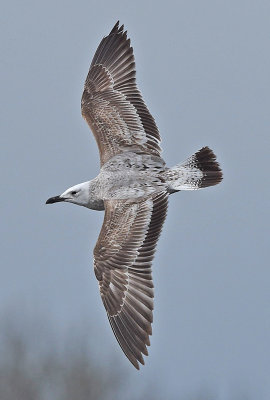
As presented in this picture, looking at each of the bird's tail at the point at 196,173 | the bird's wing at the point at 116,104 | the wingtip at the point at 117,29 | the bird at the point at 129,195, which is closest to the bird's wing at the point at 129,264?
the bird at the point at 129,195

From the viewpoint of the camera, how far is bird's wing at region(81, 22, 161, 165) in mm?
20625

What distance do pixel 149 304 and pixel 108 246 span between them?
0.89 m

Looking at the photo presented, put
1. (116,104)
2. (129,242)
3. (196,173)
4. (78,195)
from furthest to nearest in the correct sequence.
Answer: (116,104) < (78,195) < (196,173) < (129,242)

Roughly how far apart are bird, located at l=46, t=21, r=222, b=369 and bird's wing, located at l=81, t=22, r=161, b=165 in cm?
1

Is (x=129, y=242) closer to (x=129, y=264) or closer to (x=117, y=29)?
(x=129, y=264)

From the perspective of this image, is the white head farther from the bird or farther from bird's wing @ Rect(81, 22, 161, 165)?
bird's wing @ Rect(81, 22, 161, 165)

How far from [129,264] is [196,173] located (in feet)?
5.20

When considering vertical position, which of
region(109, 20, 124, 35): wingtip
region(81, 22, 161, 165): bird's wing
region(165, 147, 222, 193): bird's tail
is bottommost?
region(165, 147, 222, 193): bird's tail

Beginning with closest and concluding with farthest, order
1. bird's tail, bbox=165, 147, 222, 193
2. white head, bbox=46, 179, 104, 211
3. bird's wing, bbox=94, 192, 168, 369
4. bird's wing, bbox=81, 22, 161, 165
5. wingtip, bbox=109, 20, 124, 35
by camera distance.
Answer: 1. bird's wing, bbox=94, 192, 168, 369
2. bird's tail, bbox=165, 147, 222, 193
3. white head, bbox=46, 179, 104, 211
4. bird's wing, bbox=81, 22, 161, 165
5. wingtip, bbox=109, 20, 124, 35

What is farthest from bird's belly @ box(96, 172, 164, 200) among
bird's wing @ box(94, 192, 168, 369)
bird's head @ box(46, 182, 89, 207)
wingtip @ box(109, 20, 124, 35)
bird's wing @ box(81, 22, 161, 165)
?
wingtip @ box(109, 20, 124, 35)

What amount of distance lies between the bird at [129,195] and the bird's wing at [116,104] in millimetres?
12

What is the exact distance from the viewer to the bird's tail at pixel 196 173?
65.2 feet

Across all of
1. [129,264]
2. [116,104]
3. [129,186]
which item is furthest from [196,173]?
[116,104]

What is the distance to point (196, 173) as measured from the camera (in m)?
20.1
